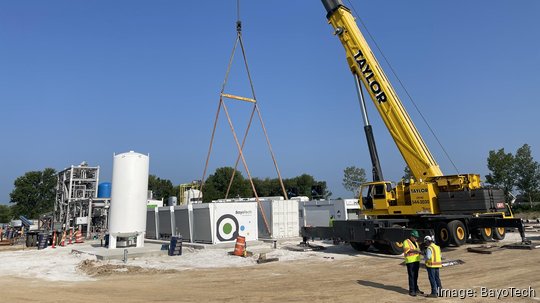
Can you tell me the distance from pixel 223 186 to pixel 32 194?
5194 centimetres

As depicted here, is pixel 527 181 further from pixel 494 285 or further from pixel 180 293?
pixel 180 293

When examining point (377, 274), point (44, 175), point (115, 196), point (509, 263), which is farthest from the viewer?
point (44, 175)

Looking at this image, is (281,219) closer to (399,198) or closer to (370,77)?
(399,198)

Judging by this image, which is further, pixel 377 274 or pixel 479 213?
pixel 479 213

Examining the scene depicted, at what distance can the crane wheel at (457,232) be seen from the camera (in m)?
17.9

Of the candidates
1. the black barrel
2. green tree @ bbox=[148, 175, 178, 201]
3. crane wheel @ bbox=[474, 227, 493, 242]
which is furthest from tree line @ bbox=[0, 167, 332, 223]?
crane wheel @ bbox=[474, 227, 493, 242]

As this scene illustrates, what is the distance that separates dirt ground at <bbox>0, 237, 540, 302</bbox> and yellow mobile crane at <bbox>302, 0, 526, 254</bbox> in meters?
1.71

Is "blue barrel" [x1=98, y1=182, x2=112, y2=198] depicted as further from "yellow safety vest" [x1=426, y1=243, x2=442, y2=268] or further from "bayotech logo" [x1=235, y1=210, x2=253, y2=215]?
"yellow safety vest" [x1=426, y1=243, x2=442, y2=268]

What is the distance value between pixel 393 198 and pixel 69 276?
16.5 meters

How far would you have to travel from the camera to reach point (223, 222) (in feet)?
82.9

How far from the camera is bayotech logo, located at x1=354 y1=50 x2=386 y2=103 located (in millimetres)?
20234

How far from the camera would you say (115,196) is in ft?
78.3

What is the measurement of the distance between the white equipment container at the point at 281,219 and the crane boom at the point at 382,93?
1454 cm

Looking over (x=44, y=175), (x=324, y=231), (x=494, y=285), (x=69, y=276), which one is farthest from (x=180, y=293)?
(x=44, y=175)
